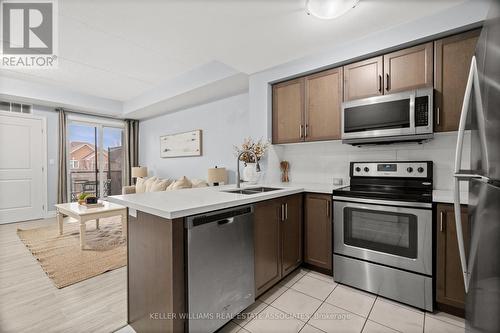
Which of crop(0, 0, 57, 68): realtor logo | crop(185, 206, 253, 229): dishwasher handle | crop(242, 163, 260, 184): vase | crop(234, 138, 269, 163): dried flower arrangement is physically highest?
crop(0, 0, 57, 68): realtor logo

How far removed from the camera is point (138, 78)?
391 centimetres

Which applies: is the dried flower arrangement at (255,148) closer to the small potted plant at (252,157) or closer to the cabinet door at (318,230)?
the small potted plant at (252,157)

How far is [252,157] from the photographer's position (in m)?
2.91

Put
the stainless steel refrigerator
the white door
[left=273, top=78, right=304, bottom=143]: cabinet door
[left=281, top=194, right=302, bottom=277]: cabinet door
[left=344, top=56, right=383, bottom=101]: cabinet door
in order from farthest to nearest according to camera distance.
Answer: the white door, [left=273, top=78, right=304, bottom=143]: cabinet door, [left=344, top=56, right=383, bottom=101]: cabinet door, [left=281, top=194, right=302, bottom=277]: cabinet door, the stainless steel refrigerator

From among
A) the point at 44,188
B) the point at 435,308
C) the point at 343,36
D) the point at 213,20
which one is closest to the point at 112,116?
the point at 44,188

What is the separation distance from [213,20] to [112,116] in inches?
195

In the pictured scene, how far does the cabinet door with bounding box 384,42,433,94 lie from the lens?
1.99 metres

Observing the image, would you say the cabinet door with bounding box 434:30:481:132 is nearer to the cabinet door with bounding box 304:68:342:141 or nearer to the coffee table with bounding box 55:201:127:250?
the cabinet door with bounding box 304:68:342:141

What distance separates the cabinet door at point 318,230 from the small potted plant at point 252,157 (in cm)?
66

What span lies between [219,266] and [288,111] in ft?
6.83

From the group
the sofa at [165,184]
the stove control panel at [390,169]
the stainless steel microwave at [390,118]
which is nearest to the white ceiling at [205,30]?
the stainless steel microwave at [390,118]

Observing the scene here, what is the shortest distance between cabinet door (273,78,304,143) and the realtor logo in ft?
8.02

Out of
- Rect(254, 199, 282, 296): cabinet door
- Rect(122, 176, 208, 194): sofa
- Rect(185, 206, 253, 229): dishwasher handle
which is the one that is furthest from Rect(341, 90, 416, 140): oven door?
Rect(122, 176, 208, 194): sofa

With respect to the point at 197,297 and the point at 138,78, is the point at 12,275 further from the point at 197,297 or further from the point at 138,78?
the point at 138,78
